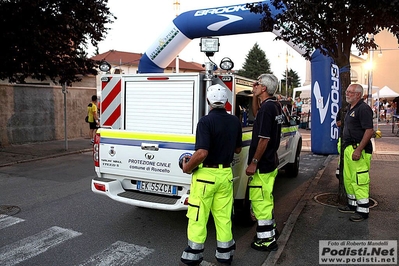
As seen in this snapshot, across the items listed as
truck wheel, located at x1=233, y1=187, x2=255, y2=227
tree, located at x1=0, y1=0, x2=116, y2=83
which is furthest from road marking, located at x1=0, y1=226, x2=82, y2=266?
tree, located at x1=0, y1=0, x2=116, y2=83

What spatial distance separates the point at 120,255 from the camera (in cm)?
409

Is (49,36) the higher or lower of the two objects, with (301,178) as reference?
higher

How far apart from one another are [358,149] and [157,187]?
2.74 metres

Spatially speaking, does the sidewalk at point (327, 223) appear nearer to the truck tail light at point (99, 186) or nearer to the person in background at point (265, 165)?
the person in background at point (265, 165)

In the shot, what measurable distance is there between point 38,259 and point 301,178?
19.4ft

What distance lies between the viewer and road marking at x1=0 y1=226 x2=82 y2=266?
4031 mm

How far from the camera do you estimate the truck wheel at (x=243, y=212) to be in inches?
184

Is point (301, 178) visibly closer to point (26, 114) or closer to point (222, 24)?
point (222, 24)

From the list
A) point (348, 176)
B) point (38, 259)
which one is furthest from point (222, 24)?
point (38, 259)

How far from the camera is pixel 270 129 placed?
13.3 feet

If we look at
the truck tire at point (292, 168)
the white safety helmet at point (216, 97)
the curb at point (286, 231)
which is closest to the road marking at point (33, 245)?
the curb at point (286, 231)

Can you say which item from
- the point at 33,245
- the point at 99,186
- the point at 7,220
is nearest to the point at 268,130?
the point at 99,186

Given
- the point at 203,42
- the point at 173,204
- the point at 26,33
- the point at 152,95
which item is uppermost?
the point at 26,33

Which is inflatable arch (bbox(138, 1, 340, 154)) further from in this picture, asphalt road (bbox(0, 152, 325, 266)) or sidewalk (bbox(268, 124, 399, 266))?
sidewalk (bbox(268, 124, 399, 266))
